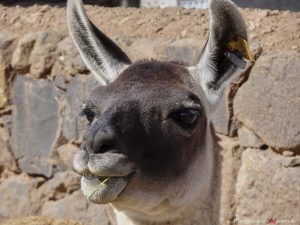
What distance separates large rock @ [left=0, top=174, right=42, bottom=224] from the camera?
21.6 ft

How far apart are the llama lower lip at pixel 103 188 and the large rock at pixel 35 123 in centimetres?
363

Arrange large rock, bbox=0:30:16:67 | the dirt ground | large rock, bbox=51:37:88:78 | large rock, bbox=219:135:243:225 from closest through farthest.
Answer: the dirt ground → large rock, bbox=219:135:243:225 → large rock, bbox=51:37:88:78 → large rock, bbox=0:30:16:67

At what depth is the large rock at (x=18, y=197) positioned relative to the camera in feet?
21.6

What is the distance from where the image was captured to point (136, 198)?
2930 mm

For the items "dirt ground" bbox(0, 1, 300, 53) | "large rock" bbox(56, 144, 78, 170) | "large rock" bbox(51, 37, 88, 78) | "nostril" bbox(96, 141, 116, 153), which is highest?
"nostril" bbox(96, 141, 116, 153)

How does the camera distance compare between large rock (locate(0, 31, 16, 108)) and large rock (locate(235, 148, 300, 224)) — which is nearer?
large rock (locate(235, 148, 300, 224))

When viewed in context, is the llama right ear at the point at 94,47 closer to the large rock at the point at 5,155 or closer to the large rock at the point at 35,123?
the large rock at the point at 35,123

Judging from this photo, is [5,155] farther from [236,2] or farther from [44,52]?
[236,2]

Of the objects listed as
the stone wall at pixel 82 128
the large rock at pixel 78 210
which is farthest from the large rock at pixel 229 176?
the large rock at pixel 78 210

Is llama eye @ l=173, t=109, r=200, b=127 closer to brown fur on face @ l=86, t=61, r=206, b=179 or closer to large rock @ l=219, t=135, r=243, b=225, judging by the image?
brown fur on face @ l=86, t=61, r=206, b=179

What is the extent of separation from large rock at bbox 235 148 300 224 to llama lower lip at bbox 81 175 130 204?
222 cm

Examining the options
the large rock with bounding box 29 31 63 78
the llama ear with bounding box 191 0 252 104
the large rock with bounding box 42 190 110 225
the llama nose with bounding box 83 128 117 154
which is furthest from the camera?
the large rock with bounding box 29 31 63 78

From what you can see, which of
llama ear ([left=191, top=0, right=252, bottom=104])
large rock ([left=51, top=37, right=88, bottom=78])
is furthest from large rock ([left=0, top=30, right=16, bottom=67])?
llama ear ([left=191, top=0, right=252, bottom=104])

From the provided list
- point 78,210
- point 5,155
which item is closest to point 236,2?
point 5,155
